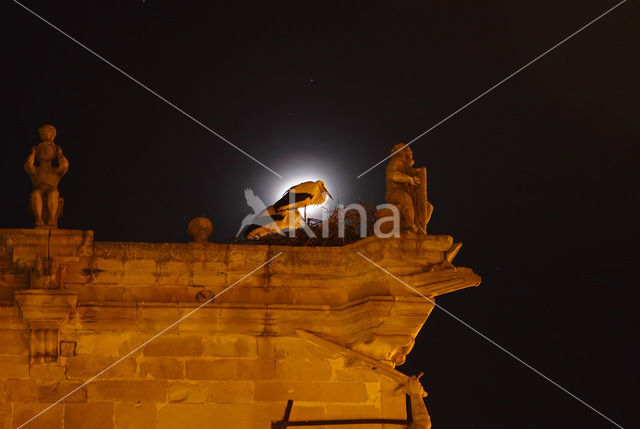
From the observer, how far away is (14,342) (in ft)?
35.7

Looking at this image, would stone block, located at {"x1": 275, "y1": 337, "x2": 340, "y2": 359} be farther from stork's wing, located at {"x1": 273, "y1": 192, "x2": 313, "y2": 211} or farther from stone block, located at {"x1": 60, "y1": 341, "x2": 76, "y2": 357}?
stone block, located at {"x1": 60, "y1": 341, "x2": 76, "y2": 357}

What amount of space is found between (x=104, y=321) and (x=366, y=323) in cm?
310

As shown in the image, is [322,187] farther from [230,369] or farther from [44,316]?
[44,316]

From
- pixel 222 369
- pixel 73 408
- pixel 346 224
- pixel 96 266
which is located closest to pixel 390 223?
pixel 346 224

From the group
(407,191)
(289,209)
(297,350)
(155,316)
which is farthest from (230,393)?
(407,191)

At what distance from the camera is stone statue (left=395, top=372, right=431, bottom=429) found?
36.2ft

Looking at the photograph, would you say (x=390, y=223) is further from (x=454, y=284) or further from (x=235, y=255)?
(x=235, y=255)

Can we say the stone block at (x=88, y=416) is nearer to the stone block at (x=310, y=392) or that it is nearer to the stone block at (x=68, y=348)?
the stone block at (x=68, y=348)

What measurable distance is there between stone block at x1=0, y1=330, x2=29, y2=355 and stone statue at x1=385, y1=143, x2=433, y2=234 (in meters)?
4.69

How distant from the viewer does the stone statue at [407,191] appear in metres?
11.7

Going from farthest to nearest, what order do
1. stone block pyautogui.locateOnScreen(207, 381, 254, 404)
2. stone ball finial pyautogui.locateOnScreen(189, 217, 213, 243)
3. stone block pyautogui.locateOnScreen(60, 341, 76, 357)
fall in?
1. stone ball finial pyautogui.locateOnScreen(189, 217, 213, 243)
2. stone block pyautogui.locateOnScreen(207, 381, 254, 404)
3. stone block pyautogui.locateOnScreen(60, 341, 76, 357)

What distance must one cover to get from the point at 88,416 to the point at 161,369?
98 cm

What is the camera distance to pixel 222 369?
11172 millimetres

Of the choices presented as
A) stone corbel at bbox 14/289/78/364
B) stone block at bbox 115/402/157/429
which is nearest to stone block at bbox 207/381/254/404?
stone block at bbox 115/402/157/429
